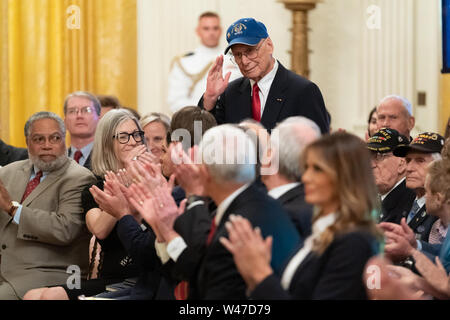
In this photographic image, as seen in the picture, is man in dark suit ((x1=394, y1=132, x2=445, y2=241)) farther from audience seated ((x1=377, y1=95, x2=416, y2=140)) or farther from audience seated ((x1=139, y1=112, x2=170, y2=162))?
audience seated ((x1=139, y1=112, x2=170, y2=162))

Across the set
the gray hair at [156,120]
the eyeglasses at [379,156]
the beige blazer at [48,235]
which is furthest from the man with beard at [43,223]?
the eyeglasses at [379,156]

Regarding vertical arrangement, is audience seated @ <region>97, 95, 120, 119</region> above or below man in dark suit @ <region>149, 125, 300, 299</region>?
above

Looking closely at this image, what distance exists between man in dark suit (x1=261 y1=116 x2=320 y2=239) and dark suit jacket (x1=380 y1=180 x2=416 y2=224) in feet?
4.87

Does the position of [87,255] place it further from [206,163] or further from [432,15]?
[432,15]

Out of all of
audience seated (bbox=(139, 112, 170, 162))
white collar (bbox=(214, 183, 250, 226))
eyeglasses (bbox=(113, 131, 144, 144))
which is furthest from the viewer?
audience seated (bbox=(139, 112, 170, 162))

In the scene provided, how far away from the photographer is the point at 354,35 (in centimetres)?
934

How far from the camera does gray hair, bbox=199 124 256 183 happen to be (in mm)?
3025

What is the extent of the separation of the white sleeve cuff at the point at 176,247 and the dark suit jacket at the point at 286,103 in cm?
127

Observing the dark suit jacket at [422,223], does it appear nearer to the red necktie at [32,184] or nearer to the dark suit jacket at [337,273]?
the dark suit jacket at [337,273]

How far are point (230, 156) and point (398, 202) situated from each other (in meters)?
1.94

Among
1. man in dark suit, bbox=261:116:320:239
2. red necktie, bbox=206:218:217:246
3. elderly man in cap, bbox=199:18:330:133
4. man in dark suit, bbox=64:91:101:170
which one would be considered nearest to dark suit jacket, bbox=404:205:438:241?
elderly man in cap, bbox=199:18:330:133

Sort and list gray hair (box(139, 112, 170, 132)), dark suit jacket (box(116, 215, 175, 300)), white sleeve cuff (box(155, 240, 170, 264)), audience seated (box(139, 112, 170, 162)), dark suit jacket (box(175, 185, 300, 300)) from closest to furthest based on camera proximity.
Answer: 1. dark suit jacket (box(175, 185, 300, 300))
2. white sleeve cuff (box(155, 240, 170, 264))
3. dark suit jacket (box(116, 215, 175, 300))
4. audience seated (box(139, 112, 170, 162))
5. gray hair (box(139, 112, 170, 132))

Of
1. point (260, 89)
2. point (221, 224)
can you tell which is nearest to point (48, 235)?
point (260, 89)
